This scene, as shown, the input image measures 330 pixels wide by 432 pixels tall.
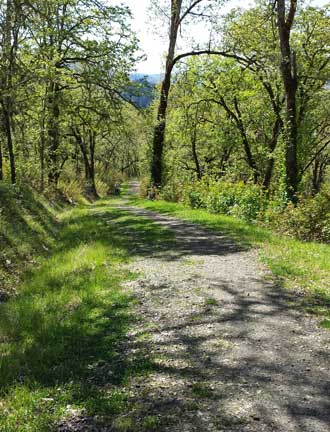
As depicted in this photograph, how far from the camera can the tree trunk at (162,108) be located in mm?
23188

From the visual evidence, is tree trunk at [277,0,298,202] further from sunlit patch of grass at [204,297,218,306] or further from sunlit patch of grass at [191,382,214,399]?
sunlit patch of grass at [191,382,214,399]

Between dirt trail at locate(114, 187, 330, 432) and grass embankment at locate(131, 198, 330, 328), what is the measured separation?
331mm

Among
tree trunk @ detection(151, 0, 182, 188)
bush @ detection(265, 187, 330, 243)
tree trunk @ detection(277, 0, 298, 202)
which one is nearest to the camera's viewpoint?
bush @ detection(265, 187, 330, 243)

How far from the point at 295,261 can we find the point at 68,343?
16.5 ft

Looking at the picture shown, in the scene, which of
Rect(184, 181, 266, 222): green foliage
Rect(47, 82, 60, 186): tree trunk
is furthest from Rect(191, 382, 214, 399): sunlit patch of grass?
Rect(47, 82, 60, 186): tree trunk

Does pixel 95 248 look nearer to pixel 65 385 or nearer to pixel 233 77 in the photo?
pixel 65 385

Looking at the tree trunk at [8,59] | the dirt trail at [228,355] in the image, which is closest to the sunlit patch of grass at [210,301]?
the dirt trail at [228,355]

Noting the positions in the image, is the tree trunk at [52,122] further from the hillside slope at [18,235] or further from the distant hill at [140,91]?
the hillside slope at [18,235]

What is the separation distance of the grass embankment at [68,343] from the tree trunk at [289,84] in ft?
24.8

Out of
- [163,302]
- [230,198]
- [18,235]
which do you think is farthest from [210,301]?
[230,198]

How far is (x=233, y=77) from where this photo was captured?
29641 millimetres

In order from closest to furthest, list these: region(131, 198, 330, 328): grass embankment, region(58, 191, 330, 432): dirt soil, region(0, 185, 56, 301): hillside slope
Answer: region(58, 191, 330, 432): dirt soil
region(131, 198, 330, 328): grass embankment
region(0, 185, 56, 301): hillside slope

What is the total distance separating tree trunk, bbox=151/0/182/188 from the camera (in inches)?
913

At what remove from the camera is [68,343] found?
17.8 ft
